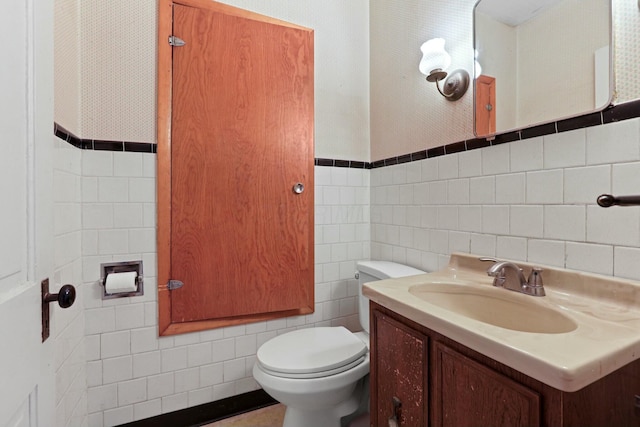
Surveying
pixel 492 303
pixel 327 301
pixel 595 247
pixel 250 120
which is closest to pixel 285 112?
pixel 250 120

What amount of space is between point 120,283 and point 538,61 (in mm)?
1849

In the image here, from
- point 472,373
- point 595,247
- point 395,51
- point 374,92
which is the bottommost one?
point 472,373

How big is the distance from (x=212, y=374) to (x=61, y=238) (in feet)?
3.12

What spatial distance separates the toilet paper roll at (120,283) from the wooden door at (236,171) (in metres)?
0.13

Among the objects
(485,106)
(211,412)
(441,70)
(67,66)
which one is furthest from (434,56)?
(211,412)

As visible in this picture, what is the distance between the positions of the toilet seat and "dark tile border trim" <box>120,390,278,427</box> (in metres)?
0.50

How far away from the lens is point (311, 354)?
1235mm

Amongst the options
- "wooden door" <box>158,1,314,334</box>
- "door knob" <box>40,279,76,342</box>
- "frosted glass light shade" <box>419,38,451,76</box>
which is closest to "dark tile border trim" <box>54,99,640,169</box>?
"wooden door" <box>158,1,314,334</box>

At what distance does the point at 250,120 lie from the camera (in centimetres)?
153

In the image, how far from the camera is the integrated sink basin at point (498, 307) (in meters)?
0.80

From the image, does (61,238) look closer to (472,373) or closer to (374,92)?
(472,373)

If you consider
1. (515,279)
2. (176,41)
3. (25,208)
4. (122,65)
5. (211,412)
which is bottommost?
(211,412)

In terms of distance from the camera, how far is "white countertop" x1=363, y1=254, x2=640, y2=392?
51 centimetres

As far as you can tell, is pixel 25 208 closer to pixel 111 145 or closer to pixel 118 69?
pixel 111 145
